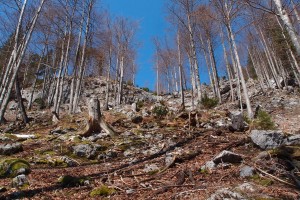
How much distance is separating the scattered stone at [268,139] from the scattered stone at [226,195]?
2395mm

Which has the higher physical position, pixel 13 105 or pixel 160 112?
pixel 13 105

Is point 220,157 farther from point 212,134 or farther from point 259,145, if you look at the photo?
point 212,134

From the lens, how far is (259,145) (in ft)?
18.8

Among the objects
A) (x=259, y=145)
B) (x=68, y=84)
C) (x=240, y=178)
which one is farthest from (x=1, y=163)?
(x=68, y=84)

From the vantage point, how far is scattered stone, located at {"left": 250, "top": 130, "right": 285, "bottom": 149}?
5594 mm

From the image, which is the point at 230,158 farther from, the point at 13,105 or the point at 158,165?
the point at 13,105

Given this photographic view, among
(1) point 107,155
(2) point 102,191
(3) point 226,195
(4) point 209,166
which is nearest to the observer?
(3) point 226,195

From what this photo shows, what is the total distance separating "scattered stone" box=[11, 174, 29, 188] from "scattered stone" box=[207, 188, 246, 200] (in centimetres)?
321

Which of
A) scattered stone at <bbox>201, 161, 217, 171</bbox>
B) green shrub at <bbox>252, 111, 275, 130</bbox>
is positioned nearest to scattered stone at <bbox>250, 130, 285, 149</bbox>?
scattered stone at <bbox>201, 161, 217, 171</bbox>

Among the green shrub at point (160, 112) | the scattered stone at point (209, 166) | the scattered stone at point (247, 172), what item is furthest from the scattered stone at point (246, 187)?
the green shrub at point (160, 112)

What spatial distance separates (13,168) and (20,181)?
73cm

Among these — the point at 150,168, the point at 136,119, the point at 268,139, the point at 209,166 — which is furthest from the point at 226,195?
the point at 136,119

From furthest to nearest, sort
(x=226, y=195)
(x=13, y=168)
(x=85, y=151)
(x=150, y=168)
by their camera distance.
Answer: (x=85, y=151)
(x=150, y=168)
(x=13, y=168)
(x=226, y=195)

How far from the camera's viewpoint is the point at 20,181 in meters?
4.76
